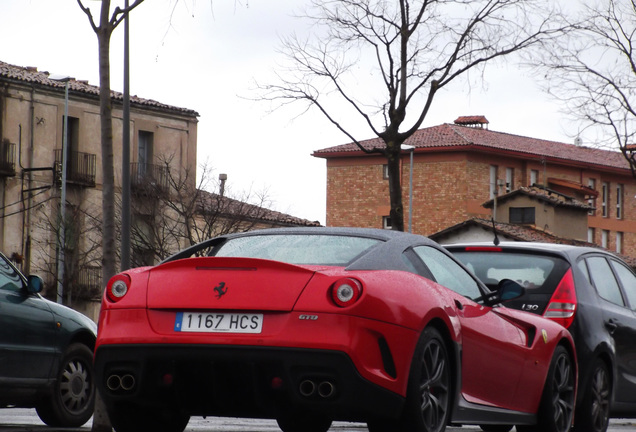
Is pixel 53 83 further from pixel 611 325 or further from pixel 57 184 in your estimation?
pixel 611 325

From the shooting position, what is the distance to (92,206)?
4678 centimetres

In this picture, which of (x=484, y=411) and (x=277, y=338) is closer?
(x=277, y=338)

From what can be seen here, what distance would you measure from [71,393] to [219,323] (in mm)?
4708

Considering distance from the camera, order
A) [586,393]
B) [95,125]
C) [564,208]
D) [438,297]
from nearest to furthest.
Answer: [438,297] → [586,393] → [95,125] → [564,208]

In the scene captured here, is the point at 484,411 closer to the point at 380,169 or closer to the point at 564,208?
the point at 564,208

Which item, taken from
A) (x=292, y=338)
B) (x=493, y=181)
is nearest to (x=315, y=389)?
(x=292, y=338)

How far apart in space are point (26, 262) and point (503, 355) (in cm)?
3837

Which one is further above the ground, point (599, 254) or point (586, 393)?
point (599, 254)

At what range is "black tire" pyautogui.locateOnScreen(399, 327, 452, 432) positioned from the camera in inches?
253

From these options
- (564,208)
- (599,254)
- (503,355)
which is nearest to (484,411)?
(503,355)

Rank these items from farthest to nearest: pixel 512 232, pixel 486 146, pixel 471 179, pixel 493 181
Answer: pixel 493 181
pixel 486 146
pixel 471 179
pixel 512 232

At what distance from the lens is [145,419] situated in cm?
711

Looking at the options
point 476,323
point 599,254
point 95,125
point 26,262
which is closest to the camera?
point 476,323

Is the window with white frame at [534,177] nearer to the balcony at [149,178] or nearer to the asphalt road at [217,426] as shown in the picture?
the balcony at [149,178]
